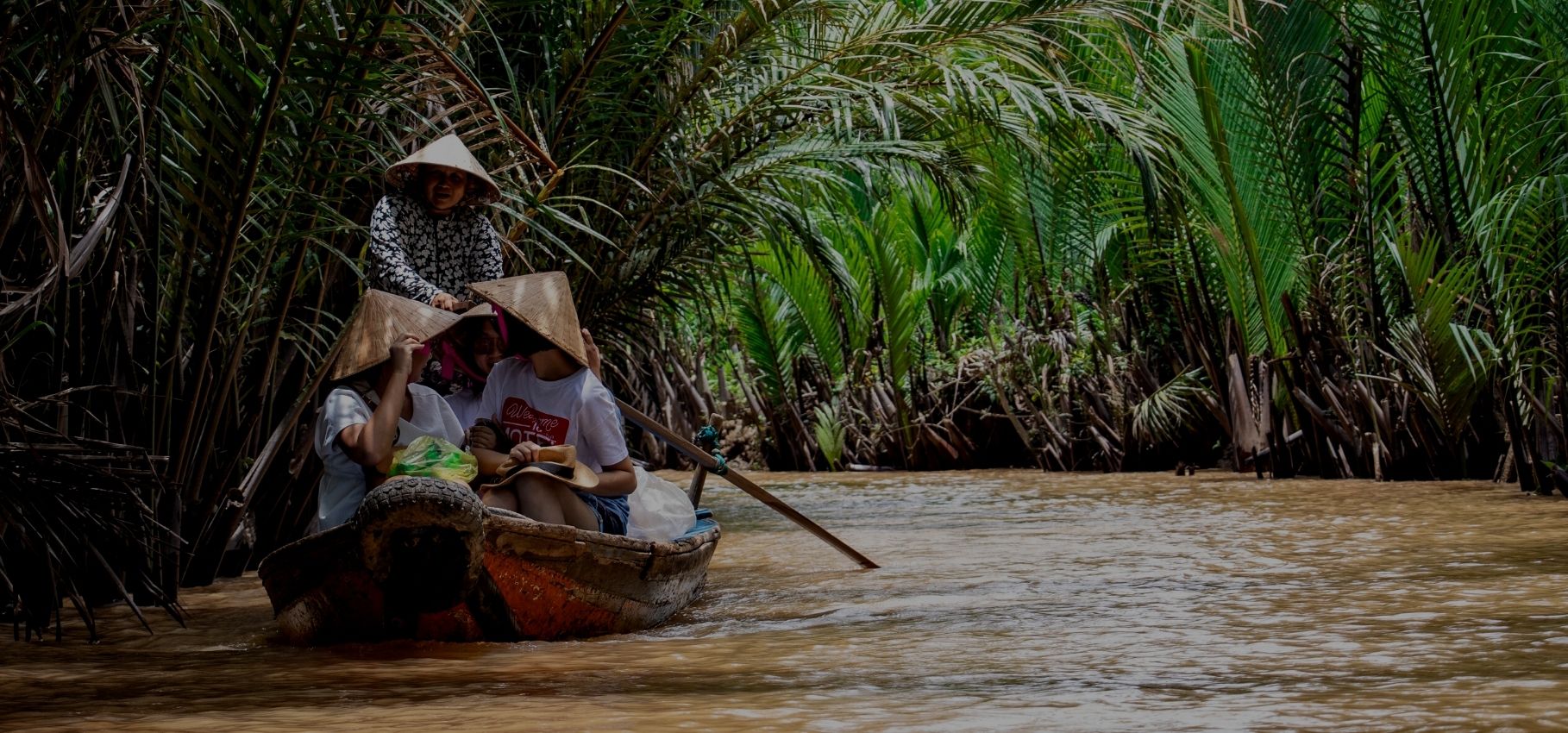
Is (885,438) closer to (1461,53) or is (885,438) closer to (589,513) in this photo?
(1461,53)

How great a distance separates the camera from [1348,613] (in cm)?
422

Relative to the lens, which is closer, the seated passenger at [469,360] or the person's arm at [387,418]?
the person's arm at [387,418]

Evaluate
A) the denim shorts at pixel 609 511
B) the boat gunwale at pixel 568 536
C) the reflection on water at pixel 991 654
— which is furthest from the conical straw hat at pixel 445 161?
the reflection on water at pixel 991 654

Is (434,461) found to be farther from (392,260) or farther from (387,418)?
(392,260)

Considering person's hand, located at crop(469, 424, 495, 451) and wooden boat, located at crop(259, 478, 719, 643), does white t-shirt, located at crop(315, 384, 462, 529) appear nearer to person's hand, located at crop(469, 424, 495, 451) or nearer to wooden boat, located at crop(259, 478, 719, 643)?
person's hand, located at crop(469, 424, 495, 451)

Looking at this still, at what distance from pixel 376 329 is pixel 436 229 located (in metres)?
1.14

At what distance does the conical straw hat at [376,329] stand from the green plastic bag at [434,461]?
26 cm

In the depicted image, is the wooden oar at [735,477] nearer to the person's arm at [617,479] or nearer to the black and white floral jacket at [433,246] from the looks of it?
the black and white floral jacket at [433,246]

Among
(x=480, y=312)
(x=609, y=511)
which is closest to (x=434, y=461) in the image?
(x=480, y=312)

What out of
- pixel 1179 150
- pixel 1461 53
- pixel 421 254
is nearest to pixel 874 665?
pixel 421 254

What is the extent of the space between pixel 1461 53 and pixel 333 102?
4895mm

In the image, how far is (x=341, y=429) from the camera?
4289 millimetres

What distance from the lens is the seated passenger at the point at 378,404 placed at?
13.7 ft

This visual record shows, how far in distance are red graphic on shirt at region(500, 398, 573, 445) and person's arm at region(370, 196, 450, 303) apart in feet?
1.71
